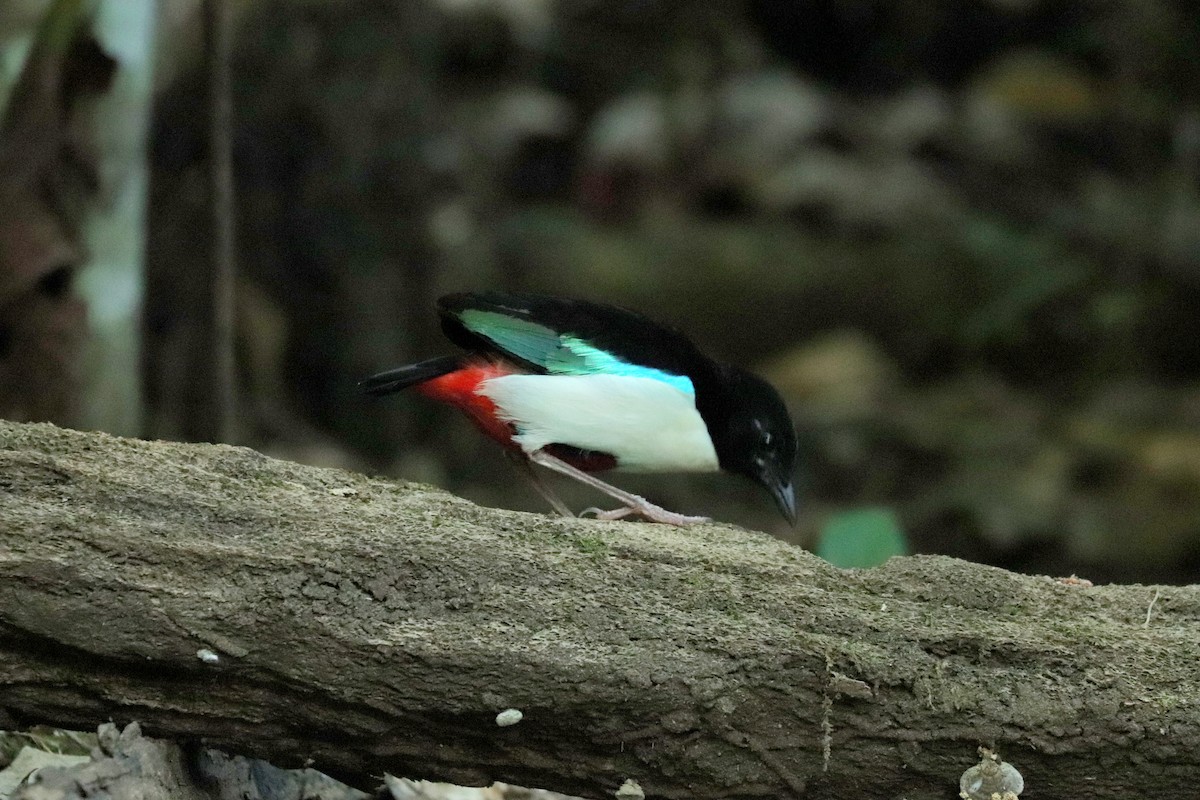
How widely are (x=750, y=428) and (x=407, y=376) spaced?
3.02 feet

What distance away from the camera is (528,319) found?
3.85 m

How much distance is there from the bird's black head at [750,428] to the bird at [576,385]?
18 mm

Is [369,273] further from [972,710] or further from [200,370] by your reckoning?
[972,710]

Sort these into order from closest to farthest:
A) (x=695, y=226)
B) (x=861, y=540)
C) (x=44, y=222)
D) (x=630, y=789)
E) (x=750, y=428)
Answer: (x=630, y=789), (x=750, y=428), (x=861, y=540), (x=44, y=222), (x=695, y=226)

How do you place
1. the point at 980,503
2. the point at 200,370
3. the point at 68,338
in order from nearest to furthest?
the point at 68,338 < the point at 200,370 < the point at 980,503

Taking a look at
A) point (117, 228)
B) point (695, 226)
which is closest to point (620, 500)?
point (117, 228)

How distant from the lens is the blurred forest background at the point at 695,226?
4910 mm

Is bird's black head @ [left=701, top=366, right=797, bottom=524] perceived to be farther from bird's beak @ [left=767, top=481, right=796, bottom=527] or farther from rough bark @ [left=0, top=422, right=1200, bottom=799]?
rough bark @ [left=0, top=422, right=1200, bottom=799]

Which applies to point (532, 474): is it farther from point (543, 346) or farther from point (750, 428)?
point (750, 428)

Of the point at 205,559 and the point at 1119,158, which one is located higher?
the point at 1119,158

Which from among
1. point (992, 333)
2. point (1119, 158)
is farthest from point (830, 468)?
point (1119, 158)

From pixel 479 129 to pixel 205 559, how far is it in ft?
23.9

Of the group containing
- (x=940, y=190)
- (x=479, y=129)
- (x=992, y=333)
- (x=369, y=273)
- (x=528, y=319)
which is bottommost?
(x=528, y=319)

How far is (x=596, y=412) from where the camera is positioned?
12.5 ft
